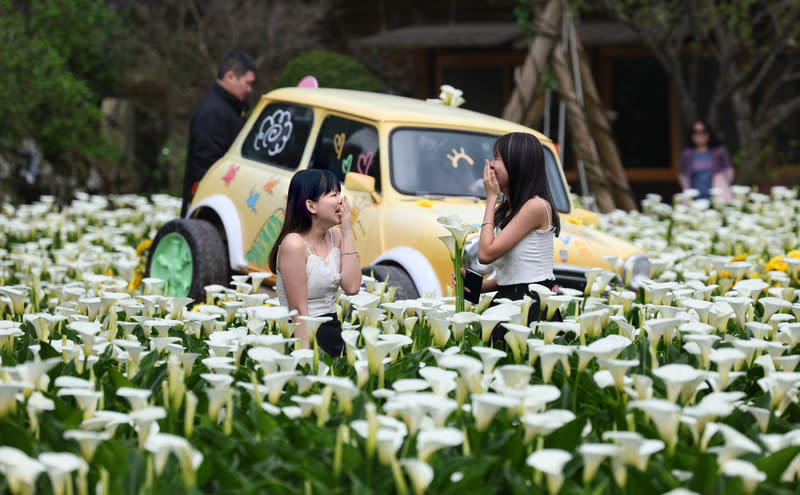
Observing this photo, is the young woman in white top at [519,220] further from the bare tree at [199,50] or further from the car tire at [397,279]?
the bare tree at [199,50]

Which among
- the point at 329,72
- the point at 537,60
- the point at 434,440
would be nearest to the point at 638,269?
the point at 434,440

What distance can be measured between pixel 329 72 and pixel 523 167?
8.88m

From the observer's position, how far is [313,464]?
2455mm

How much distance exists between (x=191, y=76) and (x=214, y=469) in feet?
49.0

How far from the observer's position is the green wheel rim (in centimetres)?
696

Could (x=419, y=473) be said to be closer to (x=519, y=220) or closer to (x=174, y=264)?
(x=519, y=220)

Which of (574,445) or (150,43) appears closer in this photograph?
(574,445)

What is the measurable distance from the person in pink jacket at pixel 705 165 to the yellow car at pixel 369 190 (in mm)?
5227

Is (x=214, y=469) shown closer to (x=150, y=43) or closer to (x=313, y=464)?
(x=313, y=464)

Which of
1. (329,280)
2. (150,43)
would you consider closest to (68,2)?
(150,43)

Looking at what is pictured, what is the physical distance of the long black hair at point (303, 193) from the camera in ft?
13.6

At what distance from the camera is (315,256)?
13.8 feet

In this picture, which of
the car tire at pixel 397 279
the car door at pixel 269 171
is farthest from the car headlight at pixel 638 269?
the car door at pixel 269 171

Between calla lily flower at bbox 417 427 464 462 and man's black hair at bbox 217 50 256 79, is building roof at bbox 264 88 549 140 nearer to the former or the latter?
man's black hair at bbox 217 50 256 79
